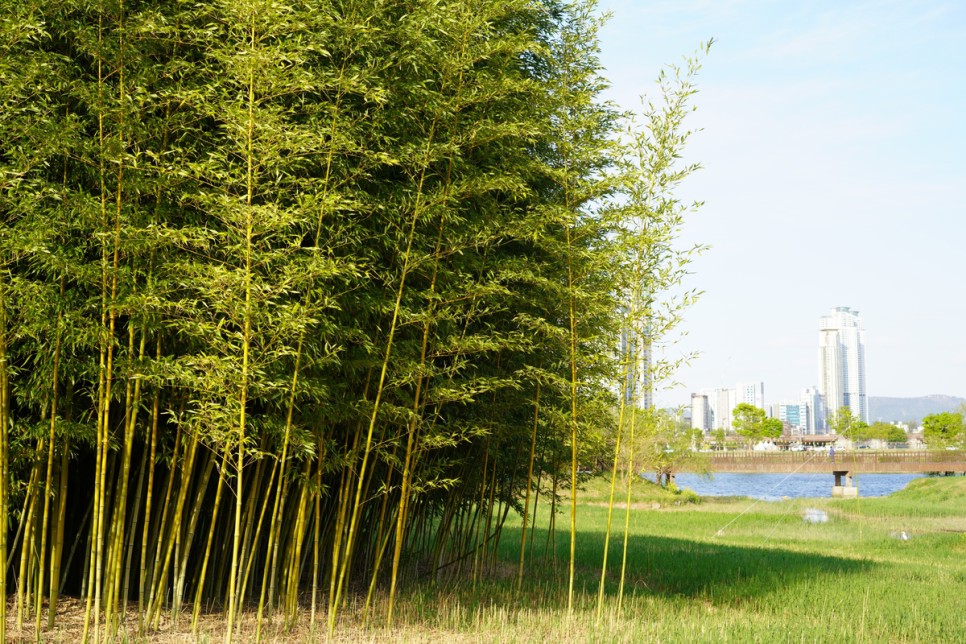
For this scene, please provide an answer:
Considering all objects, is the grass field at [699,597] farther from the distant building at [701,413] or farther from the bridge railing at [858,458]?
the distant building at [701,413]

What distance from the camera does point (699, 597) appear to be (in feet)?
24.5

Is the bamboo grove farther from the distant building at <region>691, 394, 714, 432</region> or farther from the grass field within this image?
the distant building at <region>691, 394, 714, 432</region>

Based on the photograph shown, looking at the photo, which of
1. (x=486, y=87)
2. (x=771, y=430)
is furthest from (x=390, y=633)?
(x=771, y=430)

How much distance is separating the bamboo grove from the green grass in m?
1.14

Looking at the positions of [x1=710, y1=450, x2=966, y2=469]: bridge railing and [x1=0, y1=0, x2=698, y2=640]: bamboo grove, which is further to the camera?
[x1=710, y1=450, x2=966, y2=469]: bridge railing

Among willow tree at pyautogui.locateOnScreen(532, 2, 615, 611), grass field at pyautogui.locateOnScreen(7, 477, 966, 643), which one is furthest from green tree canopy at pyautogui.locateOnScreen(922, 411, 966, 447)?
willow tree at pyautogui.locateOnScreen(532, 2, 615, 611)

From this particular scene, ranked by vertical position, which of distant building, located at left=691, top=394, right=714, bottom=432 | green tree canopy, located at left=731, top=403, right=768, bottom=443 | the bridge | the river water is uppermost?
distant building, located at left=691, top=394, right=714, bottom=432

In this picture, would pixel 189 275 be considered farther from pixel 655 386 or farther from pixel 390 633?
pixel 655 386

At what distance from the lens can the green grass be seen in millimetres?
5594

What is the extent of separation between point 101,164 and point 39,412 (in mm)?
1704

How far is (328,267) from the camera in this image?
4.43 m

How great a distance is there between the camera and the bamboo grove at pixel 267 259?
4398 millimetres

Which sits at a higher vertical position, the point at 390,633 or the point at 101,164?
the point at 101,164

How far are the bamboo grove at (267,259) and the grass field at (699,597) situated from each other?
0.87 meters
